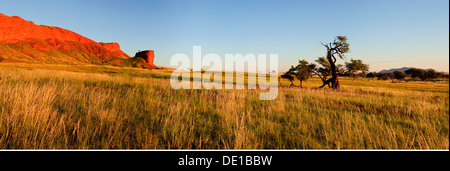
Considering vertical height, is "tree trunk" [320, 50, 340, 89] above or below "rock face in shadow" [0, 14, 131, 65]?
below

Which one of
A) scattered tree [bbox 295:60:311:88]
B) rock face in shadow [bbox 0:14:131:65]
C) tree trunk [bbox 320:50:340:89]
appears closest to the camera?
tree trunk [bbox 320:50:340:89]

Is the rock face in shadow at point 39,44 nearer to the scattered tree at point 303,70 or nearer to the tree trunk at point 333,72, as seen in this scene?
the scattered tree at point 303,70

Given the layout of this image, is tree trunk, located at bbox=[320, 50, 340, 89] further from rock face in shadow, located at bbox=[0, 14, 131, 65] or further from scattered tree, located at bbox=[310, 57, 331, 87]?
rock face in shadow, located at bbox=[0, 14, 131, 65]

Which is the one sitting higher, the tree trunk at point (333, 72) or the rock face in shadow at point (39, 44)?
the rock face in shadow at point (39, 44)

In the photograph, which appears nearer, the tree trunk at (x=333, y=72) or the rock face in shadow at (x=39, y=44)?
the tree trunk at (x=333, y=72)

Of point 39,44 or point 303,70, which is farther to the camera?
point 39,44

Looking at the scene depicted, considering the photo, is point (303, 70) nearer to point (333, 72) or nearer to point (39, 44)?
point (333, 72)

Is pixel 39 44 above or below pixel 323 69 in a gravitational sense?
above

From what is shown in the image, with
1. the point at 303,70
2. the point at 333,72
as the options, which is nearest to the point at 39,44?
the point at 303,70

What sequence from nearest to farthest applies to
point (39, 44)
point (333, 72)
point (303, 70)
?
point (333, 72)
point (303, 70)
point (39, 44)

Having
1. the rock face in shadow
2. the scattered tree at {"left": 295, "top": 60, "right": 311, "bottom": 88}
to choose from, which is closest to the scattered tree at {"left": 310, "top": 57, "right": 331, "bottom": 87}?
the scattered tree at {"left": 295, "top": 60, "right": 311, "bottom": 88}

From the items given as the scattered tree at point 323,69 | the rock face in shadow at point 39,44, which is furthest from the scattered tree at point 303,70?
the rock face in shadow at point 39,44

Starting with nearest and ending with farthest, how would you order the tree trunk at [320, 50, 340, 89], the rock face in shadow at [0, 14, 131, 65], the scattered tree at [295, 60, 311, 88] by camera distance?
the tree trunk at [320, 50, 340, 89]
the scattered tree at [295, 60, 311, 88]
the rock face in shadow at [0, 14, 131, 65]

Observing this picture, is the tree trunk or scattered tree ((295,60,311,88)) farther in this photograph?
scattered tree ((295,60,311,88))
